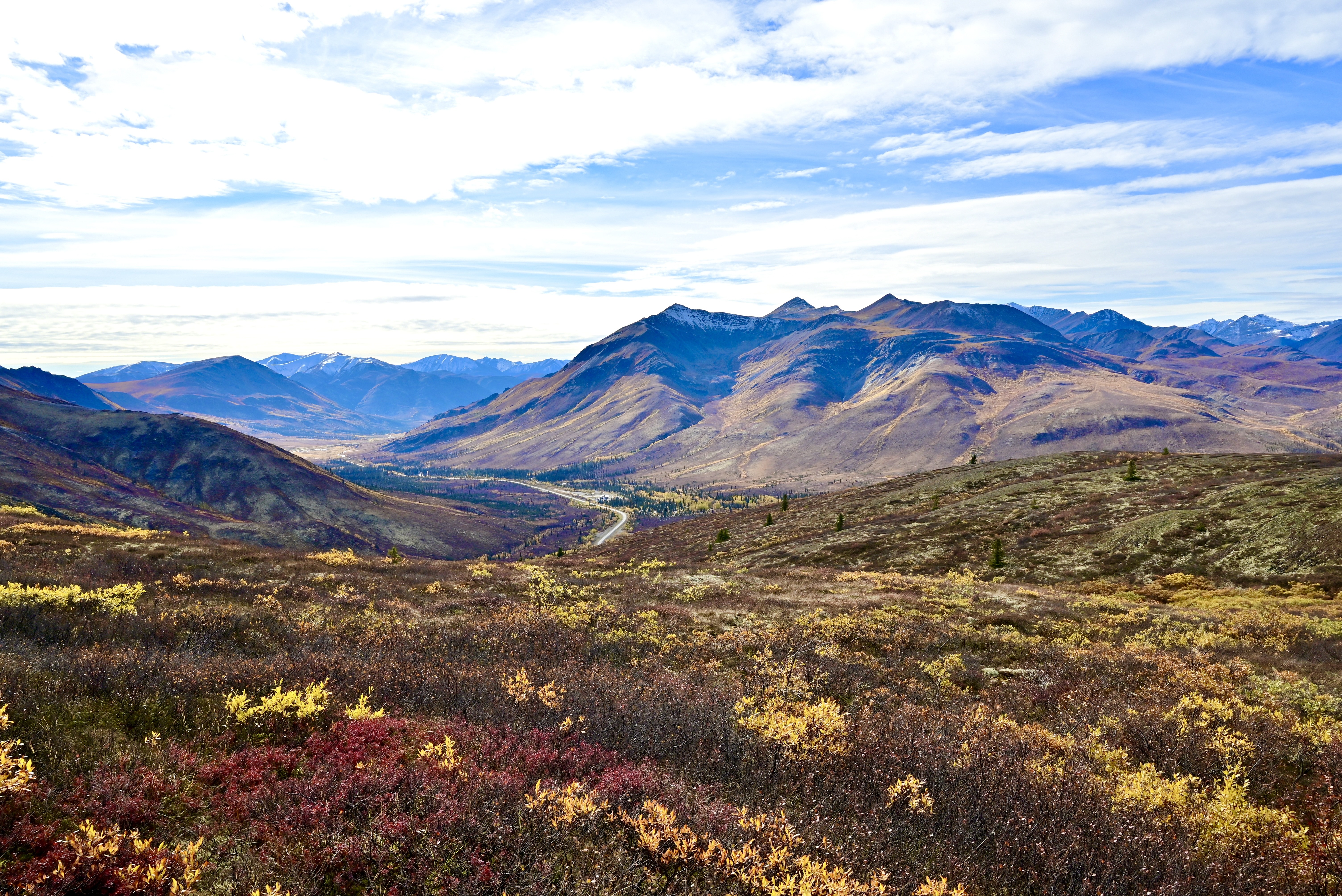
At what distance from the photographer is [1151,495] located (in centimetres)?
6038

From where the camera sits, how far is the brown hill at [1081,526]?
40375mm

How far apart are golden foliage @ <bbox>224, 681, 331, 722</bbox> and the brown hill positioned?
4850cm

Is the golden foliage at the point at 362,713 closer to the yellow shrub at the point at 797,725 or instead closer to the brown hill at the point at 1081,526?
the yellow shrub at the point at 797,725

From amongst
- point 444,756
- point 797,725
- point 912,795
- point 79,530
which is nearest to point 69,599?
point 444,756

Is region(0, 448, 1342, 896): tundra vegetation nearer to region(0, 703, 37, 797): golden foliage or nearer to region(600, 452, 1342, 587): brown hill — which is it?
region(0, 703, 37, 797): golden foliage

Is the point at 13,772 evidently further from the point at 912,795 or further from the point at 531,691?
the point at 912,795

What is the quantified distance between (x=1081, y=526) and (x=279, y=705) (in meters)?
64.1

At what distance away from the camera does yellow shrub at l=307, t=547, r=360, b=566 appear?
A: 1194 inches

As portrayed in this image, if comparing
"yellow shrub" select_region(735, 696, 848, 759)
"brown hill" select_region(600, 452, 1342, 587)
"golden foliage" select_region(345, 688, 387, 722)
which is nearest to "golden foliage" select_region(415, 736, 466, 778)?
"golden foliage" select_region(345, 688, 387, 722)

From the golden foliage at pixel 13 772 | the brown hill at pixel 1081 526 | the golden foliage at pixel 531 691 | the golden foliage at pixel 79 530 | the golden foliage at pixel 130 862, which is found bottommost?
the brown hill at pixel 1081 526

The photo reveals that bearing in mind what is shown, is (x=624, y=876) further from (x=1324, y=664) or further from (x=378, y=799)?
(x=1324, y=664)

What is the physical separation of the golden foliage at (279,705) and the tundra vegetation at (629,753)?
0.16 feet

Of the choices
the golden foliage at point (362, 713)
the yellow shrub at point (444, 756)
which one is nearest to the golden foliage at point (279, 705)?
the golden foliage at point (362, 713)

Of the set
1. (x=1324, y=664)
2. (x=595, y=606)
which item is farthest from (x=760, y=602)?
(x=1324, y=664)
